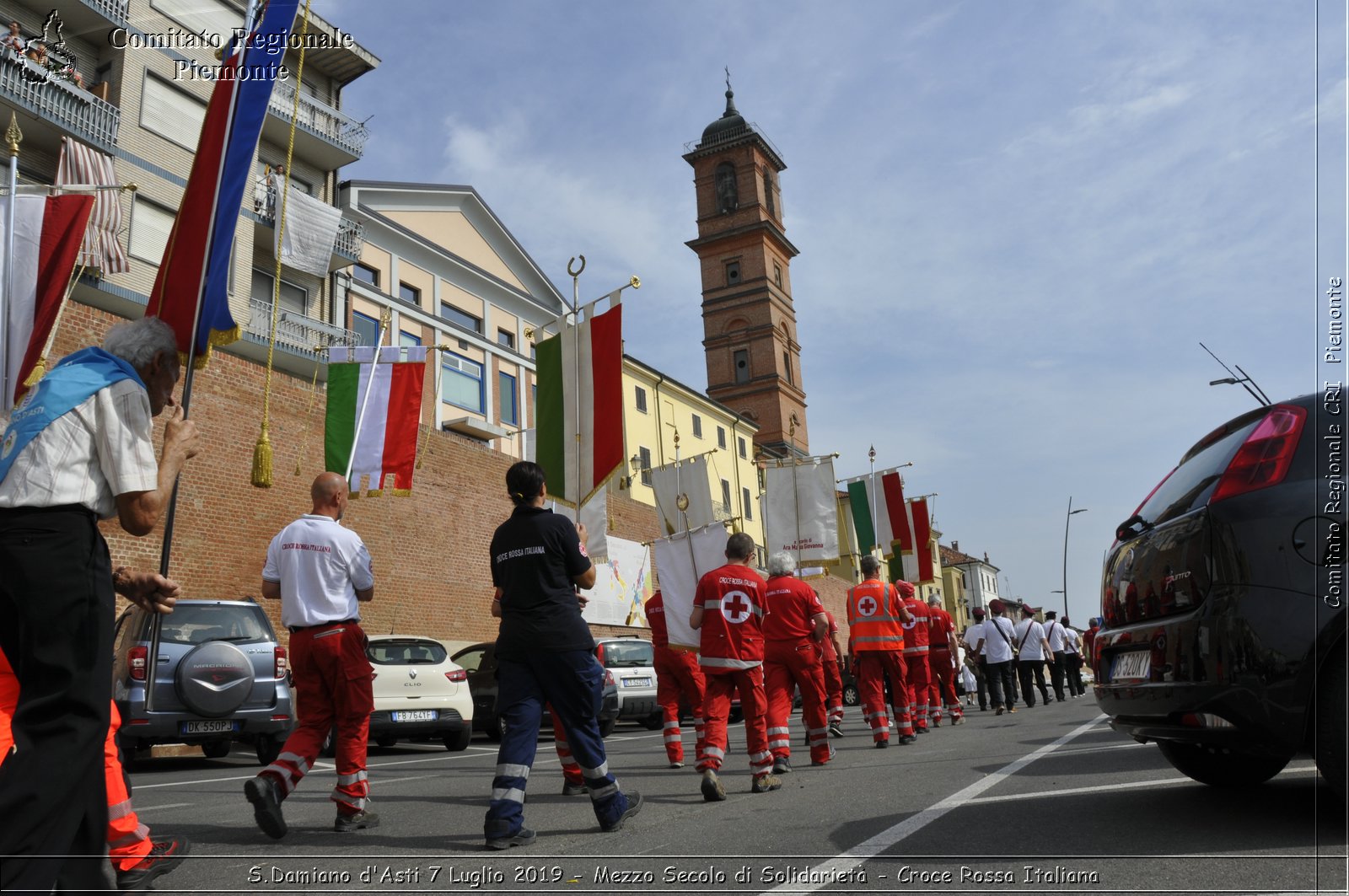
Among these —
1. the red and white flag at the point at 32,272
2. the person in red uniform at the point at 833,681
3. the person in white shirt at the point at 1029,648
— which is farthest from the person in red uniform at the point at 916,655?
the red and white flag at the point at 32,272

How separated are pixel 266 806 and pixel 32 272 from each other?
34.6ft

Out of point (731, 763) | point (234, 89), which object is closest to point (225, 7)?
point (234, 89)

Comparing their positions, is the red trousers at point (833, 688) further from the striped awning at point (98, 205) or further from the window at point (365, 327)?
the window at point (365, 327)

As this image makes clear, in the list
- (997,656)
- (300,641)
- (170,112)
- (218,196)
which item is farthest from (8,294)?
(997,656)

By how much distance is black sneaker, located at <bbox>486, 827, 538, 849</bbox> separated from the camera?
16.4 ft

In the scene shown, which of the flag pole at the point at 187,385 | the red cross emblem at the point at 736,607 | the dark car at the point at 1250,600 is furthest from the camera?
the red cross emblem at the point at 736,607

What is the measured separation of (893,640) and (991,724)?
3.81m

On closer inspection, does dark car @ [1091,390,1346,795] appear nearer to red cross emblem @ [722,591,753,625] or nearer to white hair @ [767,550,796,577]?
red cross emblem @ [722,591,753,625]

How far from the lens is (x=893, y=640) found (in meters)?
11.6

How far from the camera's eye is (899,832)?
4.90 m

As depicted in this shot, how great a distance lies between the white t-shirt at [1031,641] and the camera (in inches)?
761

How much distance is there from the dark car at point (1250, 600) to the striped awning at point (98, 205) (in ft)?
71.1

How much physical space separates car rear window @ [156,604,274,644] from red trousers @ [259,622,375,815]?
18.7 ft

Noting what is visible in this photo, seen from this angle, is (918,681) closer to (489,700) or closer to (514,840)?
(489,700)
